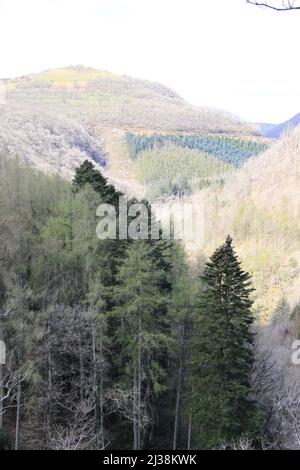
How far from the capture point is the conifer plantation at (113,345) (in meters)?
21.5

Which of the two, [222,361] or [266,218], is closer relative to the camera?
[222,361]

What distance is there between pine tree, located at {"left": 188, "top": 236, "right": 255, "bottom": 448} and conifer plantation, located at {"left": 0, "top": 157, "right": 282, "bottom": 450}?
0.05 metres

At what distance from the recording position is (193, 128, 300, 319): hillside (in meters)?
109

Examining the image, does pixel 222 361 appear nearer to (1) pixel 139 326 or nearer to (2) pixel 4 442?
(1) pixel 139 326

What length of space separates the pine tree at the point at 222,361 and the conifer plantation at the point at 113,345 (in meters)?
0.05

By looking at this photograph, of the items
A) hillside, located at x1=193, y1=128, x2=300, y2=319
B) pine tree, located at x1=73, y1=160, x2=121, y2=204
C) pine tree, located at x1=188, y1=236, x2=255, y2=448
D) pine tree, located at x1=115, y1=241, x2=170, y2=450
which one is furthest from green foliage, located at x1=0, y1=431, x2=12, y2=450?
hillside, located at x1=193, y1=128, x2=300, y2=319

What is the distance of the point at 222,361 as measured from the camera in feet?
70.3

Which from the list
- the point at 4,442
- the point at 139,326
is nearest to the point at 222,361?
the point at 139,326

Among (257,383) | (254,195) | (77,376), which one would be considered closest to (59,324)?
(77,376)

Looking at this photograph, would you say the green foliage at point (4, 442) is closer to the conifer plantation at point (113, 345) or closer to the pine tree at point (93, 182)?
the conifer plantation at point (113, 345)

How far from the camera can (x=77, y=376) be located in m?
24.3

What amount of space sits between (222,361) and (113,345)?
18.8ft

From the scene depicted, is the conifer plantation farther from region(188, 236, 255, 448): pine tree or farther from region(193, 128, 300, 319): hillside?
region(193, 128, 300, 319): hillside
